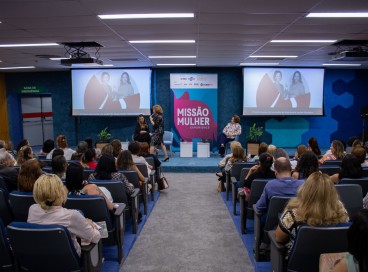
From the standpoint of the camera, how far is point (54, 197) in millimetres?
2516

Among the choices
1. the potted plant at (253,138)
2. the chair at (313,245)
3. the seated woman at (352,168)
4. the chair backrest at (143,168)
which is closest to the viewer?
the chair at (313,245)

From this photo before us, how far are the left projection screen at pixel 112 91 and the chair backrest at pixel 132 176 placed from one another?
6.34 m

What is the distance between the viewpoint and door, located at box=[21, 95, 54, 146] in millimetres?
12633

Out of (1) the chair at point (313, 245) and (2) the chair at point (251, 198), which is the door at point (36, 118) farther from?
(1) the chair at point (313, 245)

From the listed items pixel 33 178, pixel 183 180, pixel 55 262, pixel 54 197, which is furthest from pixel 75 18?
pixel 183 180

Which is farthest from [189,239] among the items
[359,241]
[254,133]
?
[254,133]

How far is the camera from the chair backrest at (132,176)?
4.47m

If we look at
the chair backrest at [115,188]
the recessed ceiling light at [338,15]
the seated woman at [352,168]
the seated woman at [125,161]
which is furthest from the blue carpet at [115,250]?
the recessed ceiling light at [338,15]

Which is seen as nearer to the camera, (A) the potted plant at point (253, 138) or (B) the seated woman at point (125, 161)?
(B) the seated woman at point (125, 161)

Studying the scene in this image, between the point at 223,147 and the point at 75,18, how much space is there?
6.52 m

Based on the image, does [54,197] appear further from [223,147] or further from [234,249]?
[223,147]

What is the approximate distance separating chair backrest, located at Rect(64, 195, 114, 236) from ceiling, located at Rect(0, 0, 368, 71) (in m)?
1.98

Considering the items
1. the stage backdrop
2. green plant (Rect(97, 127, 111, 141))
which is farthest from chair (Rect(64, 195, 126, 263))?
the stage backdrop

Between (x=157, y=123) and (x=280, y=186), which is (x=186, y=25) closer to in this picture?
(x=280, y=186)
